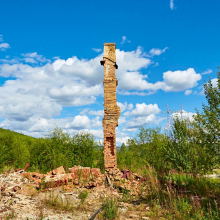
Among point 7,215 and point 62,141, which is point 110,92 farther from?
point 7,215

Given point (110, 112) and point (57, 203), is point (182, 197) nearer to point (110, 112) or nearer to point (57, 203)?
point (57, 203)

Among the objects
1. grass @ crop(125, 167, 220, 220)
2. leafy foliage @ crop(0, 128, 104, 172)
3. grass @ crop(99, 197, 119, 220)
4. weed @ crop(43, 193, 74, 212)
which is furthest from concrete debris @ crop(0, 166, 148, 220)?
leafy foliage @ crop(0, 128, 104, 172)

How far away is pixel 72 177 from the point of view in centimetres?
935

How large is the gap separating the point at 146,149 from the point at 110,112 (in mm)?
6950

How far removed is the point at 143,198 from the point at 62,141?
6.87 meters

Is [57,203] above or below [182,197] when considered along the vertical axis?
below

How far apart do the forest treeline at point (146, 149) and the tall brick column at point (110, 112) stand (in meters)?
1.70

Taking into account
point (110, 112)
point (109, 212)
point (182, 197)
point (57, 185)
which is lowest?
point (109, 212)

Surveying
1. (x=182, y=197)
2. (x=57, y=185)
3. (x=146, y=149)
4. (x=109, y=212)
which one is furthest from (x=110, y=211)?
(x=146, y=149)

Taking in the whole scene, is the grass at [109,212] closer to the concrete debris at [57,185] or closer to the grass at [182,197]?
the concrete debris at [57,185]

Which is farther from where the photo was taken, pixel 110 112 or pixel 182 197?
pixel 110 112

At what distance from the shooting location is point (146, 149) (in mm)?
16406

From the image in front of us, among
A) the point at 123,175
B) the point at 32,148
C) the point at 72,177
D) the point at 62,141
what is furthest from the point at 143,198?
the point at 32,148

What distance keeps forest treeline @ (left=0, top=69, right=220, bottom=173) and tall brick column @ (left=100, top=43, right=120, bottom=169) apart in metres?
1.70
